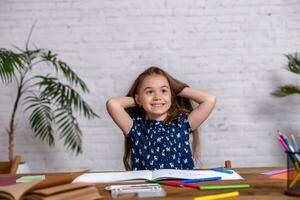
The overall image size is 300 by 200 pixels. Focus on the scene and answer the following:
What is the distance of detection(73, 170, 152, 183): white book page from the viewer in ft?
5.03

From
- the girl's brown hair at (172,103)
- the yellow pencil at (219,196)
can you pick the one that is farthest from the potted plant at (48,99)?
the yellow pencil at (219,196)

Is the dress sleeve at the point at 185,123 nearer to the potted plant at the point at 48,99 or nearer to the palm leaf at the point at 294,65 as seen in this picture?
the potted plant at the point at 48,99

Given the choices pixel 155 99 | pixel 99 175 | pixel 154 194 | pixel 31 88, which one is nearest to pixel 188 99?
pixel 155 99

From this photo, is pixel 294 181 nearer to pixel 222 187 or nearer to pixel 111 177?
pixel 222 187

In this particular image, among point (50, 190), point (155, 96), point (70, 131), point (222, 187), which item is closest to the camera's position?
point (50, 190)

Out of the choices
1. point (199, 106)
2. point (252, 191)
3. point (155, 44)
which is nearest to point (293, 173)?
point (252, 191)

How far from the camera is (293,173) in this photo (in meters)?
1.24

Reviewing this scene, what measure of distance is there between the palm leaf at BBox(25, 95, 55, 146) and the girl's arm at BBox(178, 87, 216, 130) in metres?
1.34

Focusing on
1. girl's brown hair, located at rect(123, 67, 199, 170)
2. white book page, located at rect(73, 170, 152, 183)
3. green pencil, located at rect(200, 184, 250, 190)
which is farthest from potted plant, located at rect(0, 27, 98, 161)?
green pencil, located at rect(200, 184, 250, 190)

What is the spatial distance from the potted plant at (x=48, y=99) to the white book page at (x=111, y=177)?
1685 mm

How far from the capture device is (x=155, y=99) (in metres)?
2.19

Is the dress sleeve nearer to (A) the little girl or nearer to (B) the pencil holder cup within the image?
(A) the little girl

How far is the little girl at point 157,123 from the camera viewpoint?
2201mm

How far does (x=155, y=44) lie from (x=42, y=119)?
3.39 feet
